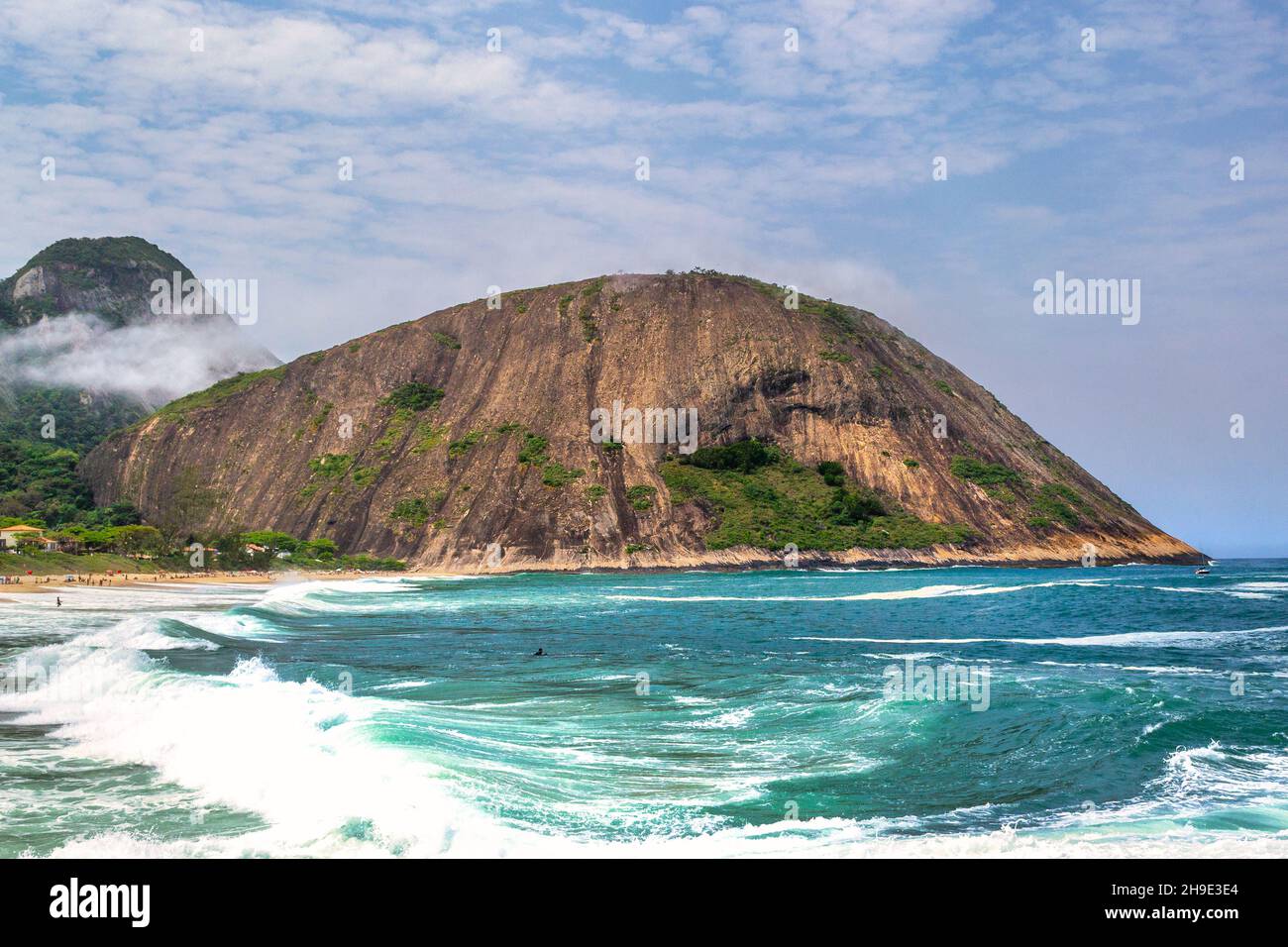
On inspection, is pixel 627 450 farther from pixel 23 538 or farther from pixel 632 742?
pixel 632 742

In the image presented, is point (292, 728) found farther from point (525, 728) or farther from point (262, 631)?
point (262, 631)

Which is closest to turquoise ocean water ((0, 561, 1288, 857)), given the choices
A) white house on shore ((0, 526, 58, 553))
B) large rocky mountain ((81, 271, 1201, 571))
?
white house on shore ((0, 526, 58, 553))

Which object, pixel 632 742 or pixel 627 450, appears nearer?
pixel 632 742

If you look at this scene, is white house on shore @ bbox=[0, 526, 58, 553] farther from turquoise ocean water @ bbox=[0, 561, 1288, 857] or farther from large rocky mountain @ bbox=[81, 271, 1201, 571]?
turquoise ocean water @ bbox=[0, 561, 1288, 857]

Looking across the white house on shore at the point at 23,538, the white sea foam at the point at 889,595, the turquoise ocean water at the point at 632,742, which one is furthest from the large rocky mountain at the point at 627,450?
the turquoise ocean water at the point at 632,742

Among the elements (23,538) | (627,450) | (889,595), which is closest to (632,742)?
(889,595)

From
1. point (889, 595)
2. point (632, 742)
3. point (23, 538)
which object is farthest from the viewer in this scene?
point (23, 538)

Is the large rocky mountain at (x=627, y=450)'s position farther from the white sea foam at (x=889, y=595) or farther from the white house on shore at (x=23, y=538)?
the white sea foam at (x=889, y=595)

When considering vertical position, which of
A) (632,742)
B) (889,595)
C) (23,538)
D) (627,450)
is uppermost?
(627,450)

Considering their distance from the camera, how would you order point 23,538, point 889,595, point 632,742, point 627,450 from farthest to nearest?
1. point 627,450
2. point 23,538
3. point 889,595
4. point 632,742
